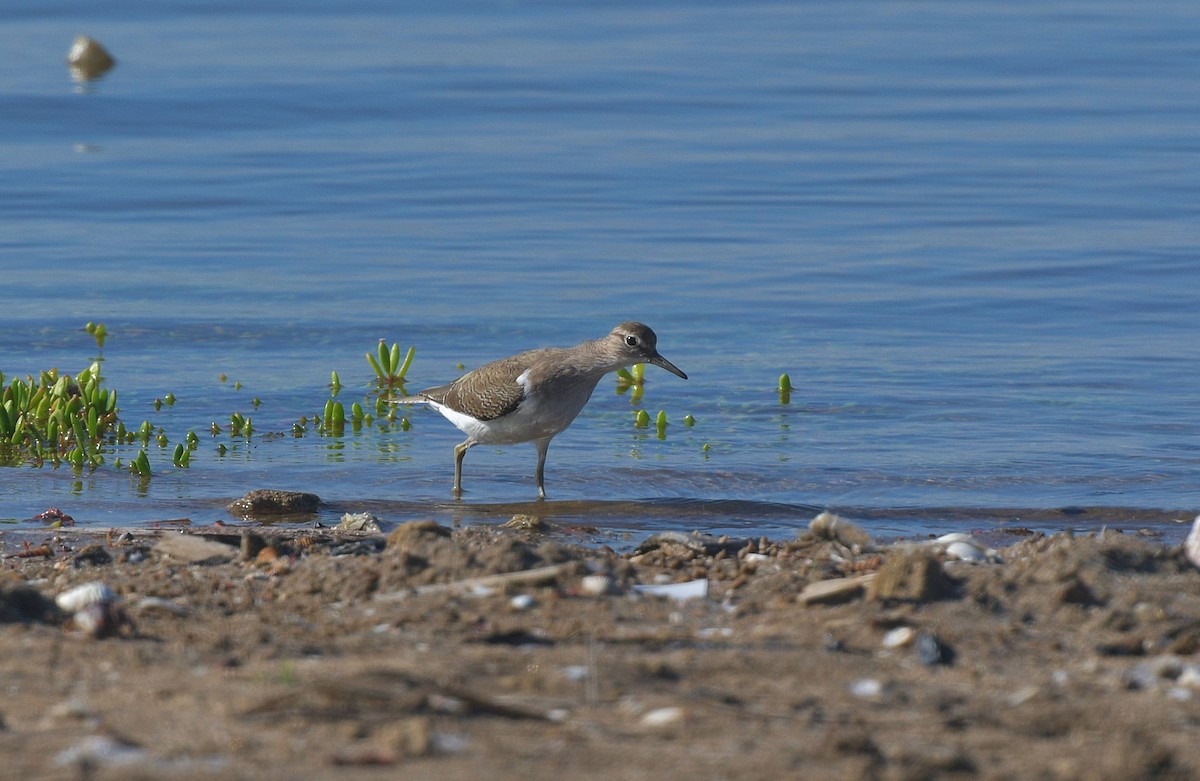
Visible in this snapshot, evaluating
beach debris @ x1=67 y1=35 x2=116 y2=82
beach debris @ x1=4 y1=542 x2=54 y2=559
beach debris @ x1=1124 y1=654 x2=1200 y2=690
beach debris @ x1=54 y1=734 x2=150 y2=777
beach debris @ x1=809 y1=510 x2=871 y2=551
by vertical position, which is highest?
beach debris @ x1=67 y1=35 x2=116 y2=82

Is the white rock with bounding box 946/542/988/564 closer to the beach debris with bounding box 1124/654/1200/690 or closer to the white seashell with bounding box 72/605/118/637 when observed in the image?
the beach debris with bounding box 1124/654/1200/690

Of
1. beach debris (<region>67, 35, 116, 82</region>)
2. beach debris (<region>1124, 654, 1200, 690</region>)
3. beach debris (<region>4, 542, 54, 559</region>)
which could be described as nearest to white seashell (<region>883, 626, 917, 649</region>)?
beach debris (<region>1124, 654, 1200, 690</region>)

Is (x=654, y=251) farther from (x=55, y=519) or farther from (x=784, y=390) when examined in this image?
(x=55, y=519)

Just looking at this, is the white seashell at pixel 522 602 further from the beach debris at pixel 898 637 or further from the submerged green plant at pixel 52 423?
the submerged green plant at pixel 52 423

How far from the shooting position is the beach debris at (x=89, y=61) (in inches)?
1198

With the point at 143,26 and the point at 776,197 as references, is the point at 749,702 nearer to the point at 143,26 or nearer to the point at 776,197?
the point at 776,197

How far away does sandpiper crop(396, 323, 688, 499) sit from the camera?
36.5 feet

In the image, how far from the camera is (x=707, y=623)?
6.32 m

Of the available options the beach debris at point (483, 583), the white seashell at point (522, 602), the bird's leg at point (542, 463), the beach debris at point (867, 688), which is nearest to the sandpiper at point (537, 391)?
the bird's leg at point (542, 463)

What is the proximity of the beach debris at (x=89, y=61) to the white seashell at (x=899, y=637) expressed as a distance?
27.1 metres

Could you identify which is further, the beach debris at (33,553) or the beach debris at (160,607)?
the beach debris at (33,553)

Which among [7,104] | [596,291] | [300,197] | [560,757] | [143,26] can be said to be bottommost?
[560,757]

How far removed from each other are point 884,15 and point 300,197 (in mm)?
19244

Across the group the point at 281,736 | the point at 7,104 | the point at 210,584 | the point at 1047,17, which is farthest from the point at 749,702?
the point at 1047,17
